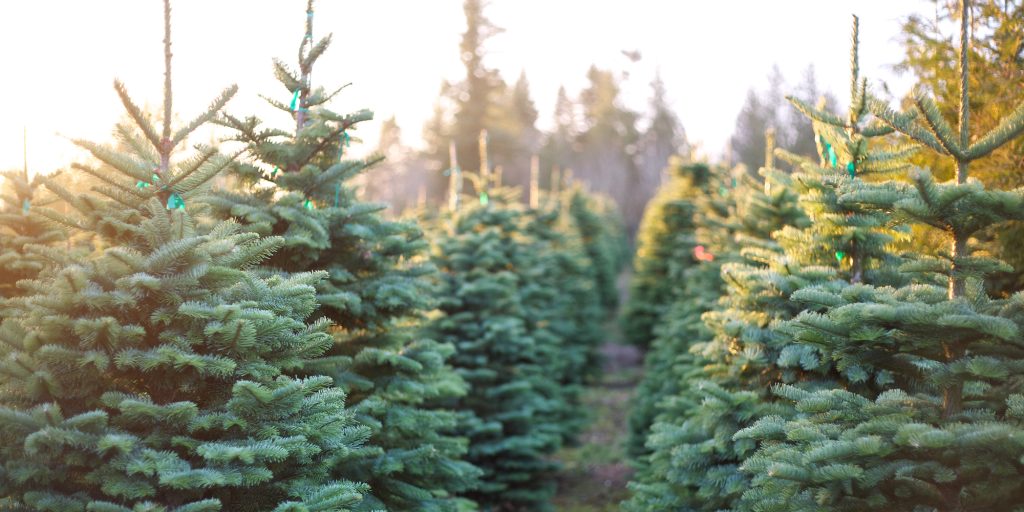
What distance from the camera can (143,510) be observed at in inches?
124

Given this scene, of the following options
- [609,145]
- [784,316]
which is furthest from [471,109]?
[784,316]

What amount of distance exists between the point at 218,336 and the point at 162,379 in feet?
1.37

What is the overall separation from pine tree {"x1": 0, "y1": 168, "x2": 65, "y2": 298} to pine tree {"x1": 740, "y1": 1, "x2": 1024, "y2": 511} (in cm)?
582

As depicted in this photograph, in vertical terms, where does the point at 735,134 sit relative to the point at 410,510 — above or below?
above

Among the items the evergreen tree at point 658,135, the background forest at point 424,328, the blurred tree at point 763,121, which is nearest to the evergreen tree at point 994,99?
the background forest at point 424,328

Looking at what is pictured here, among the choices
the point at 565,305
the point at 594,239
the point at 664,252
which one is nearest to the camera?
the point at 565,305

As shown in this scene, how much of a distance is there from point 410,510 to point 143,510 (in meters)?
2.68

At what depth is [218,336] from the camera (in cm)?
361

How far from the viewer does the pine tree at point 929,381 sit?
10.5 feet

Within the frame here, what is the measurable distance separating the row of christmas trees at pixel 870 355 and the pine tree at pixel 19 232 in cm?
538

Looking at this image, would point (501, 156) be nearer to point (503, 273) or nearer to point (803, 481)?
point (503, 273)

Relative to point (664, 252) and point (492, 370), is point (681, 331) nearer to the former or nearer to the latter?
point (492, 370)

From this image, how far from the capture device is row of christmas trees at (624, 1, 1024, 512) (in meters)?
3.28

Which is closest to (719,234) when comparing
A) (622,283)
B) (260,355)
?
Answer: (260,355)
